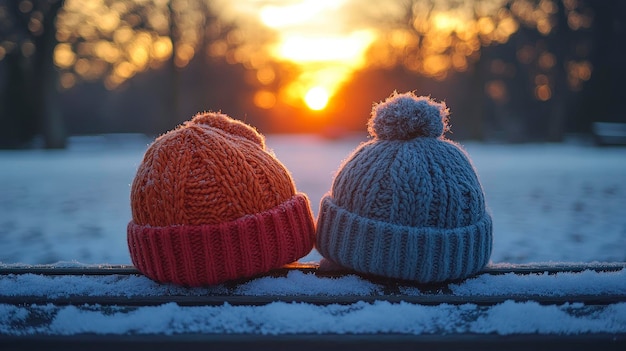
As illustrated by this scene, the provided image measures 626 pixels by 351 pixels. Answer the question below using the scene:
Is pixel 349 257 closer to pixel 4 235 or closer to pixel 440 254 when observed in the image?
pixel 440 254

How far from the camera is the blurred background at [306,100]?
431 centimetres

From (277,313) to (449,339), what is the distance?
371 mm

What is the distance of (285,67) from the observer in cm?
2750

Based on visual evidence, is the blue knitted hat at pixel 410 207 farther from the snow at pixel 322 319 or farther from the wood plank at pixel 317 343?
the wood plank at pixel 317 343

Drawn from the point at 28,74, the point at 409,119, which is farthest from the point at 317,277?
the point at 28,74

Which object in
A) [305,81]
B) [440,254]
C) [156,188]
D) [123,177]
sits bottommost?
[123,177]

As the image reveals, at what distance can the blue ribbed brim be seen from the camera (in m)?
1.17

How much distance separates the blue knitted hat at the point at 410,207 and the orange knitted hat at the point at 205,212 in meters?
0.18

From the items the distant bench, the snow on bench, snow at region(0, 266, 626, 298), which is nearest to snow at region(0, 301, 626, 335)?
the snow on bench

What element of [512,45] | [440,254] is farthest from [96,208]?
→ [512,45]

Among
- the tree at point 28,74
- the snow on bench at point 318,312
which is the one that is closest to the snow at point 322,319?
the snow on bench at point 318,312

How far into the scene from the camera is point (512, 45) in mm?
19906

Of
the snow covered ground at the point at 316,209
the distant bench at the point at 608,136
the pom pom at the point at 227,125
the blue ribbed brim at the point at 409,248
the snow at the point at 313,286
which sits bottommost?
the snow covered ground at the point at 316,209

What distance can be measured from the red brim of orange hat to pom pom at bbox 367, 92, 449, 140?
0.37 m
